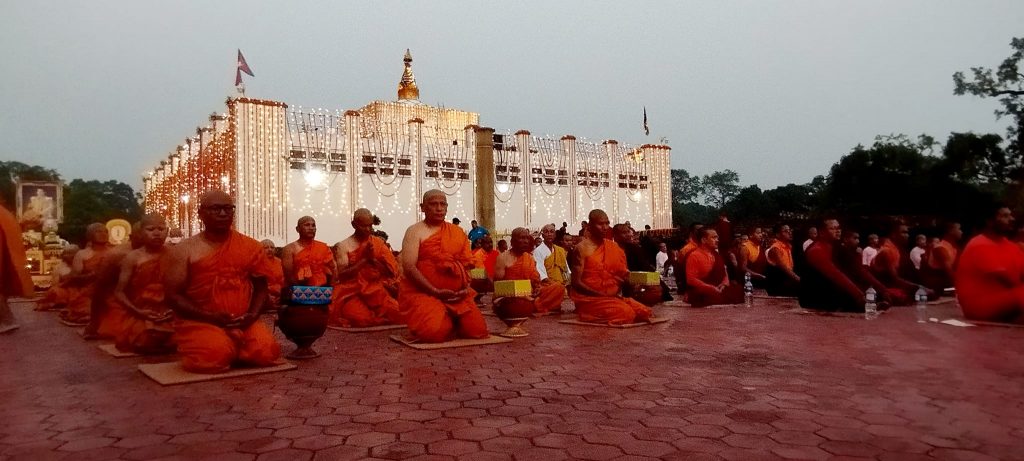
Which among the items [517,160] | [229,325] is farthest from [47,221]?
[229,325]

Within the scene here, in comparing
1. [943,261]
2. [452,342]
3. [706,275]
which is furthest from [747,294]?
[452,342]

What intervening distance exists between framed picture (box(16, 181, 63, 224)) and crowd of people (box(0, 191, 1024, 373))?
12722 millimetres

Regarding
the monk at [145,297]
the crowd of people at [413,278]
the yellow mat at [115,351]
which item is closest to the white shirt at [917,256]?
the crowd of people at [413,278]

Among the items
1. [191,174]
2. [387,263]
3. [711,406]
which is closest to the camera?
[711,406]

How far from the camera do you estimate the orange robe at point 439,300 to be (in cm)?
630

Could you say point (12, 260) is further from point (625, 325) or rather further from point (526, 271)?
point (625, 325)

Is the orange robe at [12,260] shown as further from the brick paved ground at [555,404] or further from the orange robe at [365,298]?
the orange robe at [365,298]

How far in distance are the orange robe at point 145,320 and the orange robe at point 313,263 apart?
186 cm

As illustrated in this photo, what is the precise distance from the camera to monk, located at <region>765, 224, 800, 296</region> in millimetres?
11609

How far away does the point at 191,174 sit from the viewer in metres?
28.9

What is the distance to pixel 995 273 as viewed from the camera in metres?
7.14

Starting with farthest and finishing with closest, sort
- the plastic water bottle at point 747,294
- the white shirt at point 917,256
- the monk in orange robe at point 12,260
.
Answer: the white shirt at point 917,256
the plastic water bottle at point 747,294
the monk in orange robe at point 12,260

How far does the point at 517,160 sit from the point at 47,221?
56.9 feet

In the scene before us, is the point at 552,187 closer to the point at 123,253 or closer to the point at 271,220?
the point at 271,220
